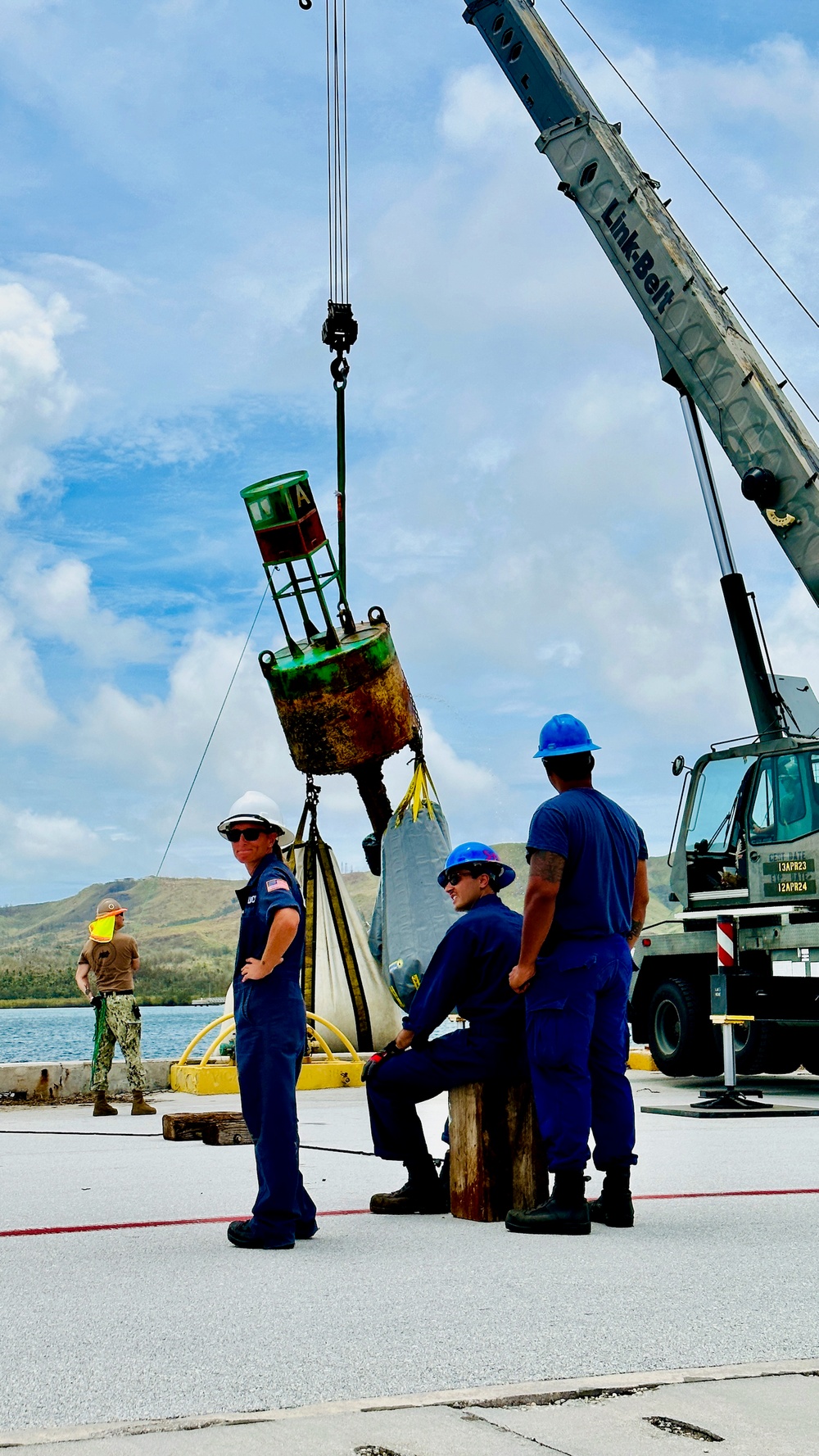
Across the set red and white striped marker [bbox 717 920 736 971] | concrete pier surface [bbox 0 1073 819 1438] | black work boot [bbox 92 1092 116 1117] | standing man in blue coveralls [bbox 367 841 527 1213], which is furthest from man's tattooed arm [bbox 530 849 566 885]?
black work boot [bbox 92 1092 116 1117]

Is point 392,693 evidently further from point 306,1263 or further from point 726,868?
point 306,1263

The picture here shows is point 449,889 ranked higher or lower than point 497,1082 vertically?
higher

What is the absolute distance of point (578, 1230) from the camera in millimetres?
5703

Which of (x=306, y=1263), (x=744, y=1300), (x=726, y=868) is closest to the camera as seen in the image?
(x=744, y=1300)

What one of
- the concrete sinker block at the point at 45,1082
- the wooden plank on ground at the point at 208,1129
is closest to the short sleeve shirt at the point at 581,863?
the wooden plank on ground at the point at 208,1129

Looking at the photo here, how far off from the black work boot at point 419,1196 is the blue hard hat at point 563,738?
1.86 m

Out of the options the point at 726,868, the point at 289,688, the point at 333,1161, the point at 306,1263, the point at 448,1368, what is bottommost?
the point at 448,1368

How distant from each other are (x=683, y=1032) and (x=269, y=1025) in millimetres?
9721

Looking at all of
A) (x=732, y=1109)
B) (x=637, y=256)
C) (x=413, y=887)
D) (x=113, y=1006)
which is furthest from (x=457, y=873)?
(x=413, y=887)

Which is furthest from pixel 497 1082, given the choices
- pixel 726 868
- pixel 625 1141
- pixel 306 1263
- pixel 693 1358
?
pixel 726 868

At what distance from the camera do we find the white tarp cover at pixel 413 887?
17781 mm

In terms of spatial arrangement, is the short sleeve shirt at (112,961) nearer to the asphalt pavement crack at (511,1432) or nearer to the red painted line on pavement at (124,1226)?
the red painted line on pavement at (124,1226)

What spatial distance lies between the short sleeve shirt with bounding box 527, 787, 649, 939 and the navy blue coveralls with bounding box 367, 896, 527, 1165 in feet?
1.57

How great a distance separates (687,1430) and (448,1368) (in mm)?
681
